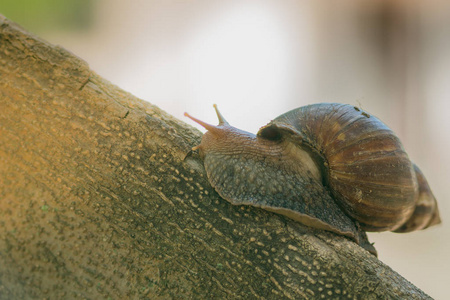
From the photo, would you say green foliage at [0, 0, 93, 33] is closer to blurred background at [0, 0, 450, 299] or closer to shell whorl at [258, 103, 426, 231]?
blurred background at [0, 0, 450, 299]

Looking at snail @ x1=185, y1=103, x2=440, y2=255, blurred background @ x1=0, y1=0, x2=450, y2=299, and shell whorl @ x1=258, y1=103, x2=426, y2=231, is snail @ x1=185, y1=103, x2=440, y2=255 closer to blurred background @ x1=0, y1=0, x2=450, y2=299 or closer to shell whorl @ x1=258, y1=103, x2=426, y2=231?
shell whorl @ x1=258, y1=103, x2=426, y2=231

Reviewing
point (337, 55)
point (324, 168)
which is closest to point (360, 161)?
point (324, 168)

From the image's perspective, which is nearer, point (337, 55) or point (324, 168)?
point (324, 168)

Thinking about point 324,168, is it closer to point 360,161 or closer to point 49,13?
point 360,161

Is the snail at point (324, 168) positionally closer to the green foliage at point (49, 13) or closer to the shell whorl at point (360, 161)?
the shell whorl at point (360, 161)

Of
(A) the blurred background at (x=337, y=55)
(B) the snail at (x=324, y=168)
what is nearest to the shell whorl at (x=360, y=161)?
(B) the snail at (x=324, y=168)

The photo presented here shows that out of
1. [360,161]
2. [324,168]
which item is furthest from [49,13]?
[360,161]

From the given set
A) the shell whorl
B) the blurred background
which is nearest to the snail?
the shell whorl

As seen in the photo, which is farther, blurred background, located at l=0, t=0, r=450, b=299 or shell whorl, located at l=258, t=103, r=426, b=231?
blurred background, located at l=0, t=0, r=450, b=299

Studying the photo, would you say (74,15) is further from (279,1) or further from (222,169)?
(222,169)
